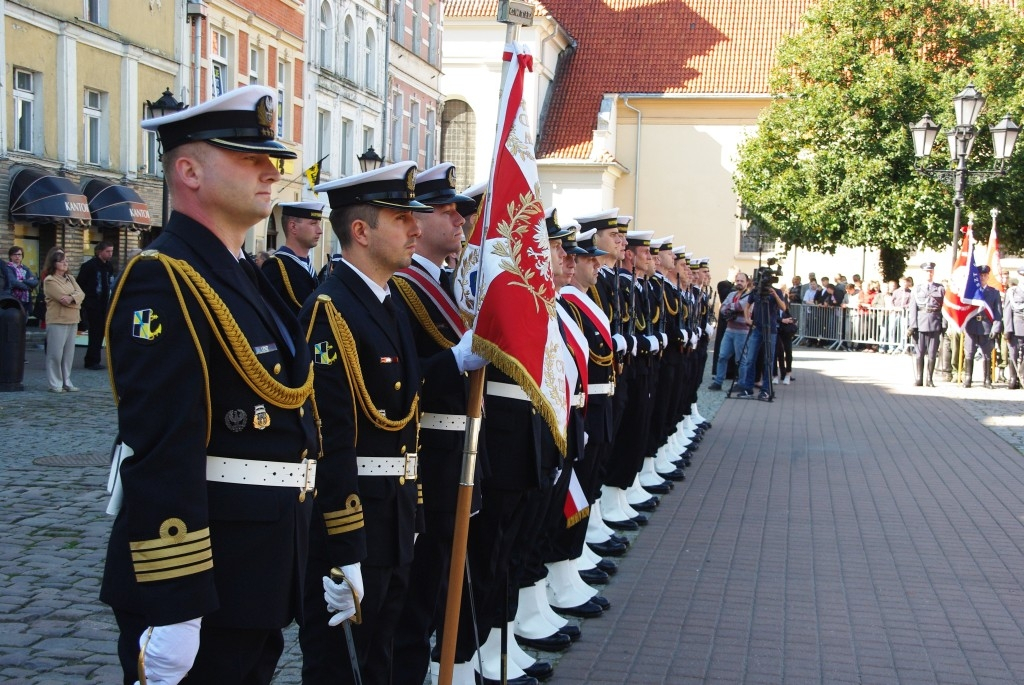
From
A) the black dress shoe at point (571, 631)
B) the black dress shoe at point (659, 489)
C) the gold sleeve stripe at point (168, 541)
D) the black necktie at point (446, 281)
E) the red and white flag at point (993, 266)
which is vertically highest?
the red and white flag at point (993, 266)

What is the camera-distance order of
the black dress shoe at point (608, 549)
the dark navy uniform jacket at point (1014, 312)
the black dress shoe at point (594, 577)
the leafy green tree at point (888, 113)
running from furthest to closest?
the leafy green tree at point (888, 113)
the dark navy uniform jacket at point (1014, 312)
the black dress shoe at point (608, 549)
the black dress shoe at point (594, 577)

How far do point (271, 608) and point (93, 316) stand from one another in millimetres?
16994

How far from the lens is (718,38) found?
51.7m

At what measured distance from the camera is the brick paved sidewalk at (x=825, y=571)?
6105mm

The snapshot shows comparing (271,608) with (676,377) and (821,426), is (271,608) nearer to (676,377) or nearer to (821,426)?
(676,377)

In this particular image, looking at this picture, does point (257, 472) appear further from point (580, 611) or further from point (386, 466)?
point (580, 611)

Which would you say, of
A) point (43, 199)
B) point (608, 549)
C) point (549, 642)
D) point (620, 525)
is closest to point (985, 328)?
point (620, 525)

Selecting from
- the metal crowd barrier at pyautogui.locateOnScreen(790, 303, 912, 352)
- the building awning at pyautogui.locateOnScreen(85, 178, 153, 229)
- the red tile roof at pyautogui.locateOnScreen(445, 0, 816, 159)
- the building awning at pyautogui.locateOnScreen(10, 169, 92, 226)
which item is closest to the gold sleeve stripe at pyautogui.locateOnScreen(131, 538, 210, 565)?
the building awning at pyautogui.locateOnScreen(10, 169, 92, 226)

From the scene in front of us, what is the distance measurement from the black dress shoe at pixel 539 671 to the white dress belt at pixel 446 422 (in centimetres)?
157

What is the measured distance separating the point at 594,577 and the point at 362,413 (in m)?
3.91

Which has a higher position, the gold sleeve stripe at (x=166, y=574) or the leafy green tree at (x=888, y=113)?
the leafy green tree at (x=888, y=113)

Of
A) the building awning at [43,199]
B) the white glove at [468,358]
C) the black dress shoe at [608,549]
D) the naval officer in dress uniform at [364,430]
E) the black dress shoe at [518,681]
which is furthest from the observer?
the building awning at [43,199]

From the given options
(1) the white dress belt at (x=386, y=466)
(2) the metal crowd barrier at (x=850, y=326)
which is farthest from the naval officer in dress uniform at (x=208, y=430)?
(2) the metal crowd barrier at (x=850, y=326)

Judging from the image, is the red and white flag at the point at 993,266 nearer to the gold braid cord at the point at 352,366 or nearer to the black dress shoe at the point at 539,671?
the black dress shoe at the point at 539,671
